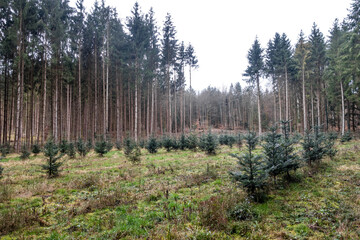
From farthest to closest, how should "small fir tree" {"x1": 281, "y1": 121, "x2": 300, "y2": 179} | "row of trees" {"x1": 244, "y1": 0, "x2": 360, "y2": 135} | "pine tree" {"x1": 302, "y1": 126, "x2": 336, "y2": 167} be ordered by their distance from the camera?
1. "row of trees" {"x1": 244, "y1": 0, "x2": 360, "y2": 135}
2. "pine tree" {"x1": 302, "y1": 126, "x2": 336, "y2": 167}
3. "small fir tree" {"x1": 281, "y1": 121, "x2": 300, "y2": 179}

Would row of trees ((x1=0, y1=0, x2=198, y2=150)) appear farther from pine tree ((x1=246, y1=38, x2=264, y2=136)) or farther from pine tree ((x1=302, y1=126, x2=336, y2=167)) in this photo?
pine tree ((x1=302, y1=126, x2=336, y2=167))

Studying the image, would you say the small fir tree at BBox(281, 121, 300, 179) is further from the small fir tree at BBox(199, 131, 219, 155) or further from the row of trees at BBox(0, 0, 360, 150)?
the small fir tree at BBox(199, 131, 219, 155)

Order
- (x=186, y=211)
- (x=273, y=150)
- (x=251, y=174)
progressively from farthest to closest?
(x=273, y=150)
(x=251, y=174)
(x=186, y=211)

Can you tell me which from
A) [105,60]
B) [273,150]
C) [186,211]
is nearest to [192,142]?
[273,150]

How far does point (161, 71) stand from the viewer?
1262 inches

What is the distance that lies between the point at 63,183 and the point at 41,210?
3.00 metres

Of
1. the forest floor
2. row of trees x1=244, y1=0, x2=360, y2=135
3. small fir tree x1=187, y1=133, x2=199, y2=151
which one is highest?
row of trees x1=244, y1=0, x2=360, y2=135

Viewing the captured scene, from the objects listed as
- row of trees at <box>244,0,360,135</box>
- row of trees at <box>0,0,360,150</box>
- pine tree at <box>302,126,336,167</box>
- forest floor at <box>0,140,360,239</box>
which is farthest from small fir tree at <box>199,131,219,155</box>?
row of trees at <box>244,0,360,135</box>

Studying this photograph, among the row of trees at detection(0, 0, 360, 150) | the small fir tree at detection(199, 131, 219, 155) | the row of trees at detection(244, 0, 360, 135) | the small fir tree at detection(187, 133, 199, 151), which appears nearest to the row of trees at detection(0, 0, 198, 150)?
the row of trees at detection(0, 0, 360, 150)

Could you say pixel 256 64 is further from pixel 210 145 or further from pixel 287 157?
pixel 287 157

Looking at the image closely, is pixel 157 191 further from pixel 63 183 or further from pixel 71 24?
pixel 71 24

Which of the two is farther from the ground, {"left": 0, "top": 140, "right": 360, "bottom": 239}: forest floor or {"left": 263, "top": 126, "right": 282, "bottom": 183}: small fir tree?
{"left": 263, "top": 126, "right": 282, "bottom": 183}: small fir tree

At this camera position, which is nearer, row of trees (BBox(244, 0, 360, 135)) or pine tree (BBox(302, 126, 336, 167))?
pine tree (BBox(302, 126, 336, 167))

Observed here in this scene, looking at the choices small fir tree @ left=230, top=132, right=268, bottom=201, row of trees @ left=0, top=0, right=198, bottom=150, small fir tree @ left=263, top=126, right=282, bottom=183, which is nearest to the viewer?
small fir tree @ left=230, top=132, right=268, bottom=201
